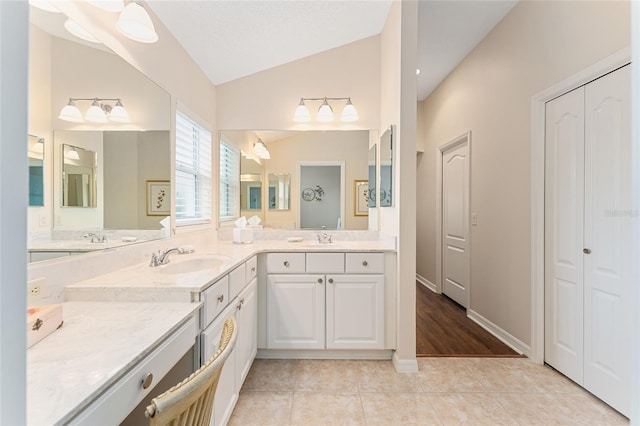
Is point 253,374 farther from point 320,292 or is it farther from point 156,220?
point 156,220

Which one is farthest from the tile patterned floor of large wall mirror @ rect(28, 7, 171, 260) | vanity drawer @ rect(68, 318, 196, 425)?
large wall mirror @ rect(28, 7, 171, 260)

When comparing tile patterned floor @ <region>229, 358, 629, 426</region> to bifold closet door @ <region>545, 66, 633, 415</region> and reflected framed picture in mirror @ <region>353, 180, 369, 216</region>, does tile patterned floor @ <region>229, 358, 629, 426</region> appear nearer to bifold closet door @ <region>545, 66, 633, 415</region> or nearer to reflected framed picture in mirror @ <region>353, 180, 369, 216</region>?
bifold closet door @ <region>545, 66, 633, 415</region>

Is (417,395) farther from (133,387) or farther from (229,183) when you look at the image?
(229,183)

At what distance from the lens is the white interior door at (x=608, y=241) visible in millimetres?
1698

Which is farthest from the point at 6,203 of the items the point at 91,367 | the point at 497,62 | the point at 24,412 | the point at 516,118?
the point at 497,62

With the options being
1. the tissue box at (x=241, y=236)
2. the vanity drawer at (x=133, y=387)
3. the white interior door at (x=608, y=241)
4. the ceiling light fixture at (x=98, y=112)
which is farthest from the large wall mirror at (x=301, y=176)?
the vanity drawer at (x=133, y=387)

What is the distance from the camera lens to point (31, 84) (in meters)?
1.06

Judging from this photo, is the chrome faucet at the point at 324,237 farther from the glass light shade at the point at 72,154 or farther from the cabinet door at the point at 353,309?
the glass light shade at the point at 72,154

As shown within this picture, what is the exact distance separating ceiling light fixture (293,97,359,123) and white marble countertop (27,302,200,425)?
2143 millimetres

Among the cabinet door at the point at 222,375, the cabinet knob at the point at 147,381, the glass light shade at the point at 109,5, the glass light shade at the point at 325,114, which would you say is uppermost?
the glass light shade at the point at 109,5

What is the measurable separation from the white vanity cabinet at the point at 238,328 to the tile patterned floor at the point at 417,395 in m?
0.21

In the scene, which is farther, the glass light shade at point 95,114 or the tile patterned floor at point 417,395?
the tile patterned floor at point 417,395

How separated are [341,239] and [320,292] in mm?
742

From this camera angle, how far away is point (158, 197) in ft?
6.34
